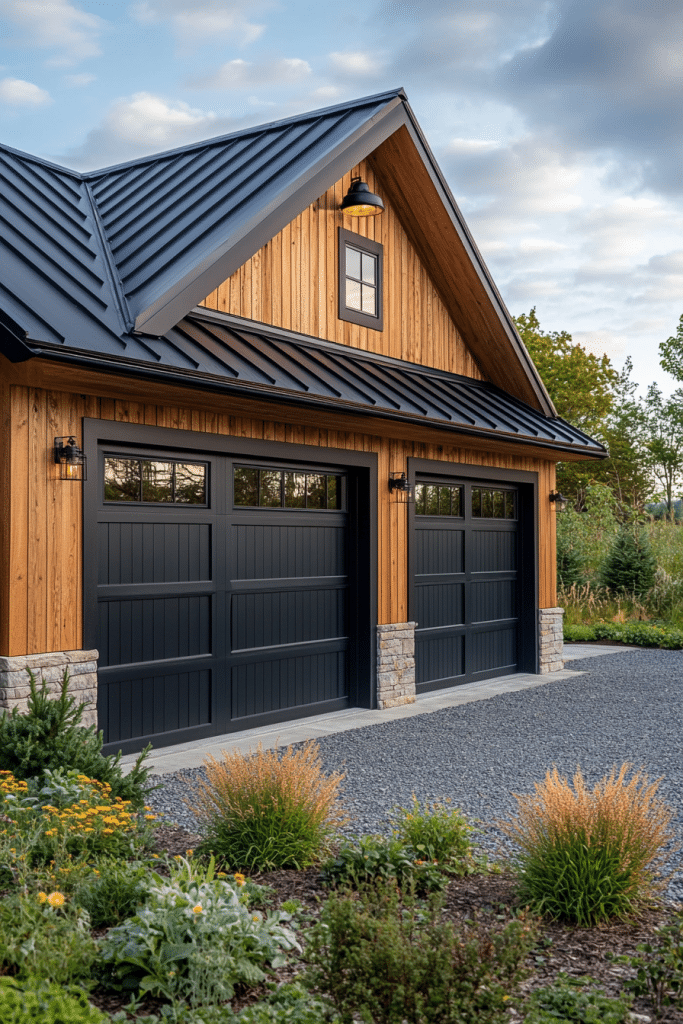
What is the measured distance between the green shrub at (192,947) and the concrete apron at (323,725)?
10.2ft

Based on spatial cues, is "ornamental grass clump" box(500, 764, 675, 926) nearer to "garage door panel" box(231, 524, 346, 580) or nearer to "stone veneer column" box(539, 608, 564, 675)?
"garage door panel" box(231, 524, 346, 580)

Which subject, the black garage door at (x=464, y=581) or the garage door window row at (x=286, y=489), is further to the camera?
the black garage door at (x=464, y=581)

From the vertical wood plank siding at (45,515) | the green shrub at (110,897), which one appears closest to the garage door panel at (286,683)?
the vertical wood plank siding at (45,515)

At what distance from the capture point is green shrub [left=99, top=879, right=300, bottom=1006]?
288 cm

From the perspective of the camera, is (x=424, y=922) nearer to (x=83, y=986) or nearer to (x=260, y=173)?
(x=83, y=986)

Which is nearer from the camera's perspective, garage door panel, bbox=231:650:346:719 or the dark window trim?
garage door panel, bbox=231:650:346:719

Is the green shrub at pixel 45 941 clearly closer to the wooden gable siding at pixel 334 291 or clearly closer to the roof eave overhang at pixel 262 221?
the roof eave overhang at pixel 262 221

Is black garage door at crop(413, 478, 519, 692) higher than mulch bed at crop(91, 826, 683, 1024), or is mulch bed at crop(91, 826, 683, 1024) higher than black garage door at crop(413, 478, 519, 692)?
black garage door at crop(413, 478, 519, 692)

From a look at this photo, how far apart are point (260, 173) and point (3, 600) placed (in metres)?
5.00

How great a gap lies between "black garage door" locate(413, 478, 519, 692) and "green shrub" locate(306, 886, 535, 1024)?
717cm

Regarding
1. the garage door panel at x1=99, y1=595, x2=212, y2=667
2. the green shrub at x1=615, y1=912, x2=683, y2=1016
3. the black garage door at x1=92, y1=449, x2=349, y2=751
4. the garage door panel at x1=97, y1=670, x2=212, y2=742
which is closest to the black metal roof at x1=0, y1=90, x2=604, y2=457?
the black garage door at x1=92, y1=449, x2=349, y2=751

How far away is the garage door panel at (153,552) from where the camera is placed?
6875 mm

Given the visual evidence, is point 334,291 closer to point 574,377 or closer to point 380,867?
point 380,867

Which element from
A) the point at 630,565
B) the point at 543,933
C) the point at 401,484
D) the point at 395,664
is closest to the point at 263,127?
the point at 401,484
